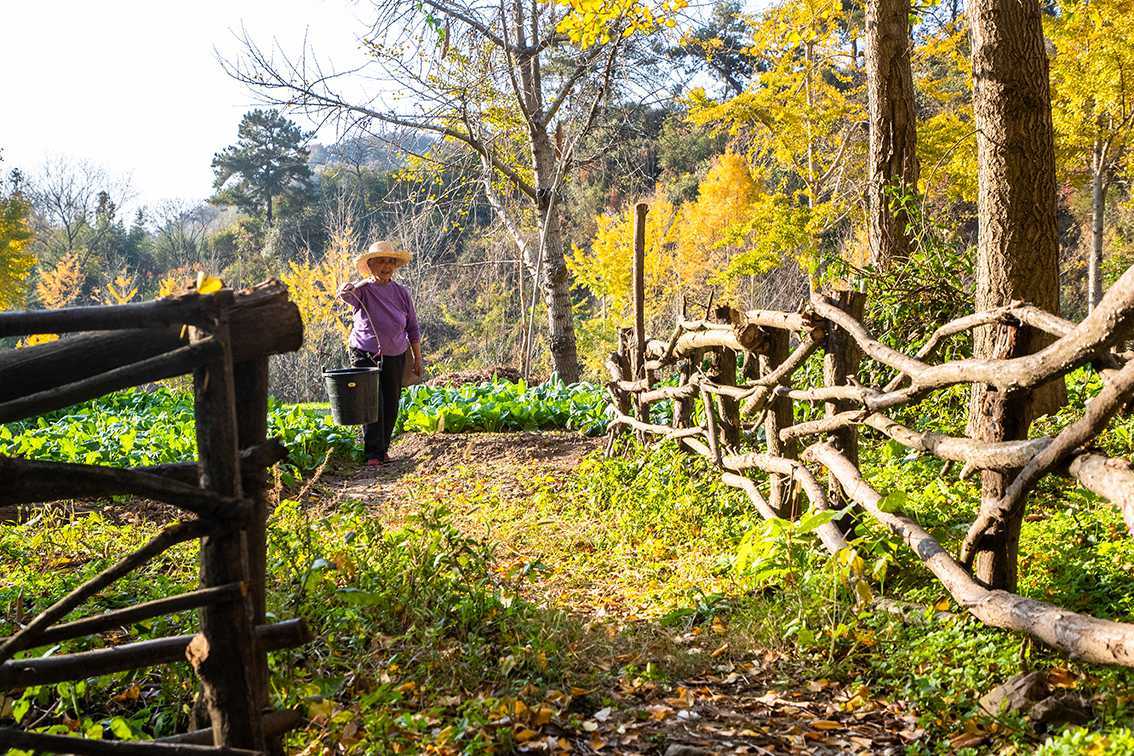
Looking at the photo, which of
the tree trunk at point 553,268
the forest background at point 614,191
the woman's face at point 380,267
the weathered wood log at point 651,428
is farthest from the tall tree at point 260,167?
the weathered wood log at point 651,428

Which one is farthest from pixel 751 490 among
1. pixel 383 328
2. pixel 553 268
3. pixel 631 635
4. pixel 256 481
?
pixel 553 268

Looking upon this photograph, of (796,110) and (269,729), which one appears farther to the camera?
(796,110)

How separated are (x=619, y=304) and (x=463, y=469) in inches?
609

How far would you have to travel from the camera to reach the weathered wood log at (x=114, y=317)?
187 cm

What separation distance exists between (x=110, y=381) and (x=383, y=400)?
6.29 m

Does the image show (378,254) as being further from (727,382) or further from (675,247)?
(675,247)

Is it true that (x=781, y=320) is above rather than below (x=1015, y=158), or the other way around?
below

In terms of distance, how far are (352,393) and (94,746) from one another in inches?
210

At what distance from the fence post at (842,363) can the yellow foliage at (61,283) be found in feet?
117

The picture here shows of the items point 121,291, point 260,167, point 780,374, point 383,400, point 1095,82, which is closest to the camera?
point 780,374

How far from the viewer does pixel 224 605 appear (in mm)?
2053

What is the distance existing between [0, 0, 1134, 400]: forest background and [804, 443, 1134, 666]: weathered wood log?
261cm

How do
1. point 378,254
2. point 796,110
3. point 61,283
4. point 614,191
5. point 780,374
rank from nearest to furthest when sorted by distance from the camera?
point 780,374
point 378,254
point 796,110
point 614,191
point 61,283

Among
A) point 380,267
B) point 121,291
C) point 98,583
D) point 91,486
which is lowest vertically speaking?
point 98,583
